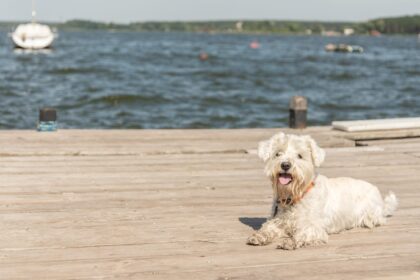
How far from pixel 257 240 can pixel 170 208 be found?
1467mm

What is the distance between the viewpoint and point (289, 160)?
536 centimetres

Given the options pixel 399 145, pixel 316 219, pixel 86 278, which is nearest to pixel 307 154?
pixel 316 219

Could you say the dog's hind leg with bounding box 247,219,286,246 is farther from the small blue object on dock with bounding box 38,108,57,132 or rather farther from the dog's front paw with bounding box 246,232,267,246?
the small blue object on dock with bounding box 38,108,57,132

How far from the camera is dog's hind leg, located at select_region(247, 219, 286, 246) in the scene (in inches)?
219

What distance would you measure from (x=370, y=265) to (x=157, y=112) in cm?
2194

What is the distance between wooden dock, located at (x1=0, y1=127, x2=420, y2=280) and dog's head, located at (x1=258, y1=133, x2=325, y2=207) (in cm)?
52

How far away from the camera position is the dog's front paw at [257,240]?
555 cm

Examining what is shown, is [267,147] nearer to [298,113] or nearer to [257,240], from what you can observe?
[257,240]

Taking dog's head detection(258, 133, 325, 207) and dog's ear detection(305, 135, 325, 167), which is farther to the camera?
dog's ear detection(305, 135, 325, 167)

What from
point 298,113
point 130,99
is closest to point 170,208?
point 298,113

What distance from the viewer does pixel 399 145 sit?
10.9 m

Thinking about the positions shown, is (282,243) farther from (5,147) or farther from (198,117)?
(198,117)

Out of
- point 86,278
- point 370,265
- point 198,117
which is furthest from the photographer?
point 198,117

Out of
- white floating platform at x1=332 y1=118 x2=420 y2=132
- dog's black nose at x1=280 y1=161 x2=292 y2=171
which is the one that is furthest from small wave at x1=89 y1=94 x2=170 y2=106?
dog's black nose at x1=280 y1=161 x2=292 y2=171
